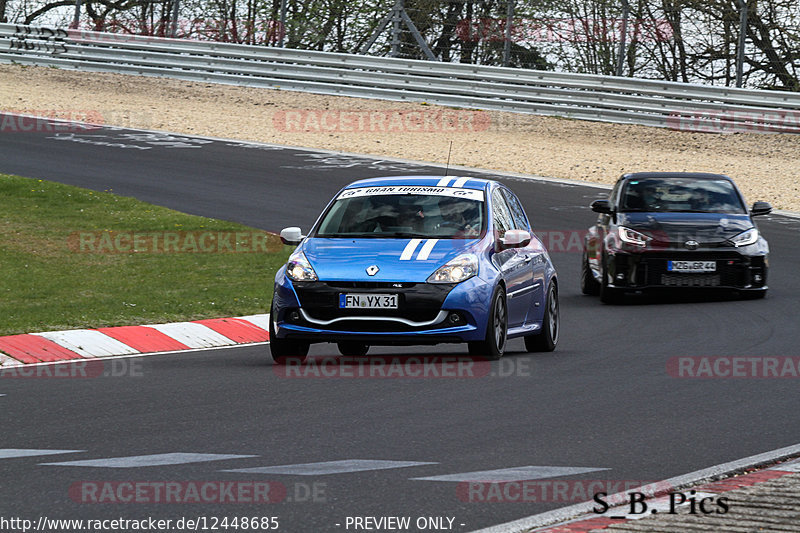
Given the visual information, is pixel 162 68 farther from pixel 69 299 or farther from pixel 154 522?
pixel 154 522

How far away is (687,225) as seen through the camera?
15.8 m

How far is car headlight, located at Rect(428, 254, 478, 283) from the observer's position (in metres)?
10.4

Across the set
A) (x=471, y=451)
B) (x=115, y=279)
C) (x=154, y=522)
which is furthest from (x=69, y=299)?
(x=154, y=522)

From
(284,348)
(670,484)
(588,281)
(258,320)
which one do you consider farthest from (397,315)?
(588,281)

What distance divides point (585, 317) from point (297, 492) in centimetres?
907

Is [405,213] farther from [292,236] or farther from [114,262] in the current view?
[114,262]

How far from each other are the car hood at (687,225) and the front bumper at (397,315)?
→ 594cm

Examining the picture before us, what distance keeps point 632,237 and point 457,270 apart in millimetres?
5867

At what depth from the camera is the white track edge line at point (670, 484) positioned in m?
5.46

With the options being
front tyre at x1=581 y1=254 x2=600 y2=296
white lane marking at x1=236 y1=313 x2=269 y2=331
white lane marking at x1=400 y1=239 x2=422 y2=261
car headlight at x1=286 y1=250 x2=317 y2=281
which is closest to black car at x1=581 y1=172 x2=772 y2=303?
front tyre at x1=581 y1=254 x2=600 y2=296

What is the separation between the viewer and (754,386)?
9.91 m

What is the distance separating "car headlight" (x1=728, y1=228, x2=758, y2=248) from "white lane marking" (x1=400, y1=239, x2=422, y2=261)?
6129mm

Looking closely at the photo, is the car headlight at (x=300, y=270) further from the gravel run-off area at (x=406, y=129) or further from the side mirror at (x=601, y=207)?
the gravel run-off area at (x=406, y=129)

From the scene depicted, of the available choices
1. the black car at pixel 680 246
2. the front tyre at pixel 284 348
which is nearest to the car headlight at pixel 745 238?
the black car at pixel 680 246
